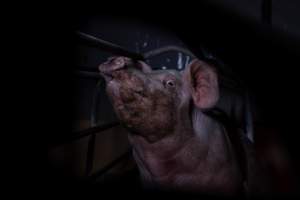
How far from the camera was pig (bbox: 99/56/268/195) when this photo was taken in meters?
0.83

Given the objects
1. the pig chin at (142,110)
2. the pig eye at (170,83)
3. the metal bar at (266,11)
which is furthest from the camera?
the metal bar at (266,11)

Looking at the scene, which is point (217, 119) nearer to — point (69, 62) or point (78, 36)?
point (78, 36)

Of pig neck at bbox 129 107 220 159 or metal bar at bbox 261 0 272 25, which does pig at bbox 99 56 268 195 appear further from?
metal bar at bbox 261 0 272 25

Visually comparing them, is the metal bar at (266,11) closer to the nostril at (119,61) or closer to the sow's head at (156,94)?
the sow's head at (156,94)

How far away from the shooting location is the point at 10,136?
42.1 inches

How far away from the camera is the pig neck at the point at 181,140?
916 mm

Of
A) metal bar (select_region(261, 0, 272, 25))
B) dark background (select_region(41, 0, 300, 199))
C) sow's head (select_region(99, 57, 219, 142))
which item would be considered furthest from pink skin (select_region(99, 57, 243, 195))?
metal bar (select_region(261, 0, 272, 25))

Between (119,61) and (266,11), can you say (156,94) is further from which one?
(266,11)

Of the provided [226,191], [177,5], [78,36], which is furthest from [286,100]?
[78,36]

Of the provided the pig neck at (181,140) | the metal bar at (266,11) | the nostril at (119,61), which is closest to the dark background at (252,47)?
the nostril at (119,61)

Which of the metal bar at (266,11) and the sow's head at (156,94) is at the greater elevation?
the metal bar at (266,11)

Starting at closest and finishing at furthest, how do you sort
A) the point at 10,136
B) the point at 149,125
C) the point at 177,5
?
the point at 177,5
the point at 149,125
the point at 10,136

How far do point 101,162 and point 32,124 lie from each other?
1.41 feet

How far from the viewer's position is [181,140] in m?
0.93
